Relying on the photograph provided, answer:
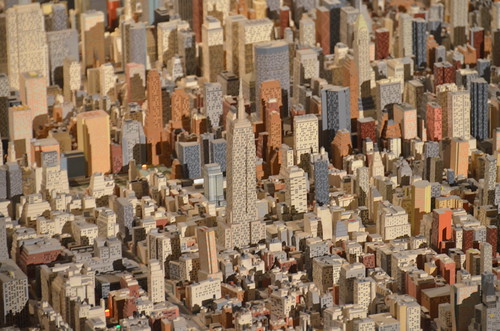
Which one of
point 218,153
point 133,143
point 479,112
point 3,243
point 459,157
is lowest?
point 3,243

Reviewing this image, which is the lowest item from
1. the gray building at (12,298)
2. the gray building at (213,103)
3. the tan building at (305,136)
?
the gray building at (12,298)

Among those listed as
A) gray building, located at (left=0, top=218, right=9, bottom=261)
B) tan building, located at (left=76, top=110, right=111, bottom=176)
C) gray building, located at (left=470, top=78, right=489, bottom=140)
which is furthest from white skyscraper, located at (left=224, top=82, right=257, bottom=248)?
gray building, located at (left=470, top=78, right=489, bottom=140)

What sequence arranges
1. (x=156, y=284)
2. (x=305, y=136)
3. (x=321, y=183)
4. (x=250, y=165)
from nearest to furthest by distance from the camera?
1. (x=156, y=284)
2. (x=250, y=165)
3. (x=321, y=183)
4. (x=305, y=136)

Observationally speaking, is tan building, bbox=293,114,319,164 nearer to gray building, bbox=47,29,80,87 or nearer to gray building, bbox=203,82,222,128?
gray building, bbox=203,82,222,128

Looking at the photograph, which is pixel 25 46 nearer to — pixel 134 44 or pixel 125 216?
pixel 134 44

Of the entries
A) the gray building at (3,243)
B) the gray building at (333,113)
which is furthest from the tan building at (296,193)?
the gray building at (3,243)

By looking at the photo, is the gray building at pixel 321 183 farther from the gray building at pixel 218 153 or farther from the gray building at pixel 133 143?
the gray building at pixel 133 143

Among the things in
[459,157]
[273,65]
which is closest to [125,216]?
[459,157]

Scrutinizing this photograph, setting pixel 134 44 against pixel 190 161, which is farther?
pixel 134 44
